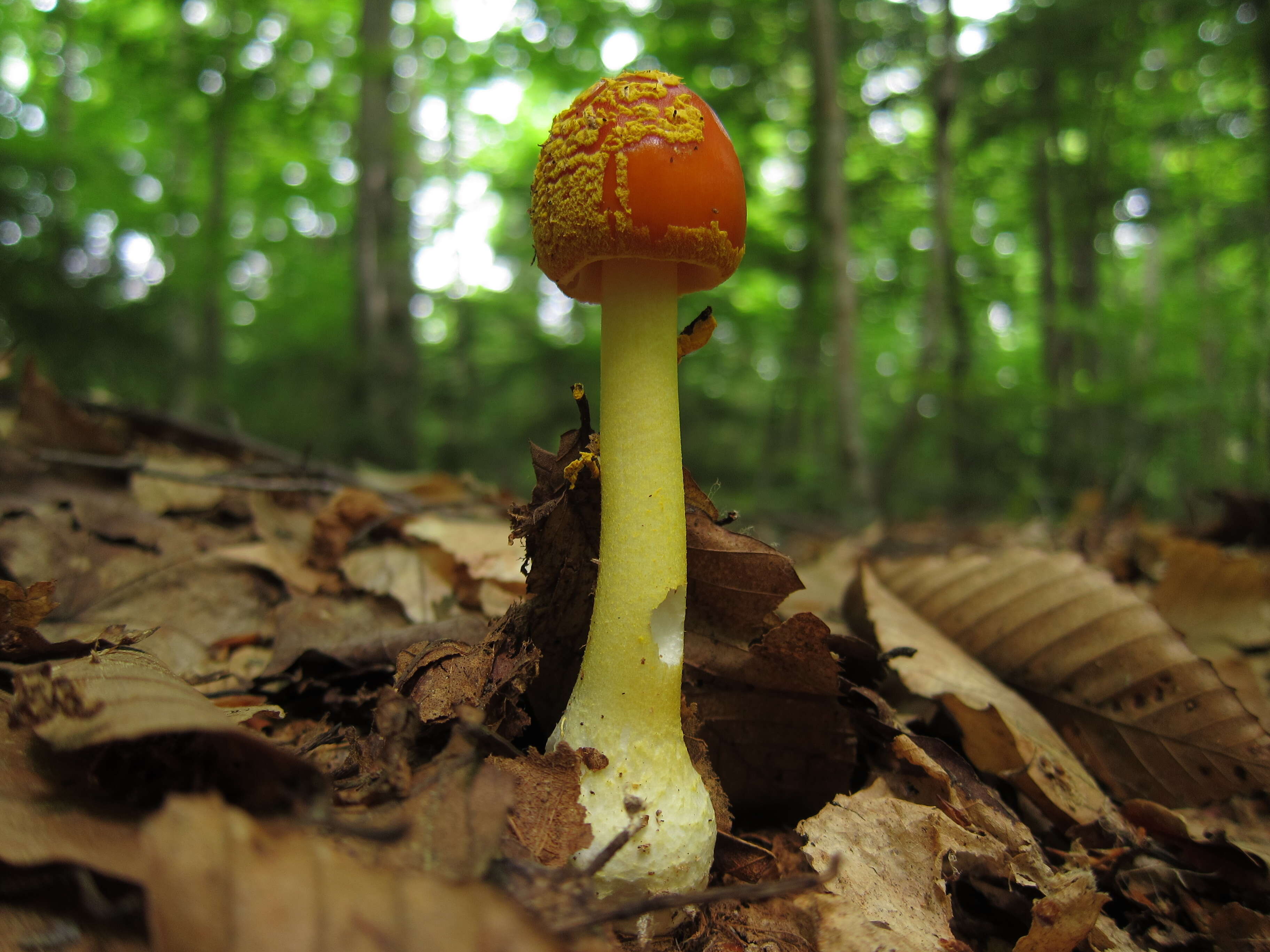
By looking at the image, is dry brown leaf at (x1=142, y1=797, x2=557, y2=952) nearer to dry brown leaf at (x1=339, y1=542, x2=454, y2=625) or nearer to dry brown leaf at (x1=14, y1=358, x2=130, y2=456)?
dry brown leaf at (x1=339, y1=542, x2=454, y2=625)

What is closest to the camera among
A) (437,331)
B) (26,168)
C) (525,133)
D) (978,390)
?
(26,168)

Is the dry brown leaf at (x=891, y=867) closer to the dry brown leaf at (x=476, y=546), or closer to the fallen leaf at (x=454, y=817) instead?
the fallen leaf at (x=454, y=817)

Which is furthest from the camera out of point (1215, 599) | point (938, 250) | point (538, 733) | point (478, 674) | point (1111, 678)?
point (938, 250)

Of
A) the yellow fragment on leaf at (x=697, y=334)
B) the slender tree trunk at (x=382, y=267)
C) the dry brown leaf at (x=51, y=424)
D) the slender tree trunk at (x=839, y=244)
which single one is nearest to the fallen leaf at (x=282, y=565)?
the dry brown leaf at (x=51, y=424)

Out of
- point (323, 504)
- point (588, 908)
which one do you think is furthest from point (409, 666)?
point (323, 504)

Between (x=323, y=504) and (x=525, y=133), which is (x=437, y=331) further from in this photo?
(x=323, y=504)

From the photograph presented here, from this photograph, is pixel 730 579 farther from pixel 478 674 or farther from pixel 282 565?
pixel 282 565

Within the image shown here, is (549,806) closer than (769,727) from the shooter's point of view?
Yes

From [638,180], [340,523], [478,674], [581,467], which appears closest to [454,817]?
[478,674]
